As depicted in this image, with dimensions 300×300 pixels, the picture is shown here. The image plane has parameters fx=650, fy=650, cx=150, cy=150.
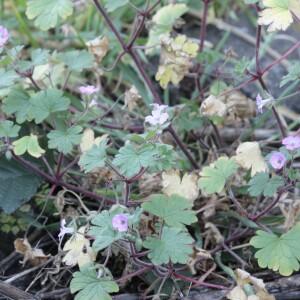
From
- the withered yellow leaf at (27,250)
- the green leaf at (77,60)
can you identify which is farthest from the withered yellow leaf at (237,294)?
the green leaf at (77,60)

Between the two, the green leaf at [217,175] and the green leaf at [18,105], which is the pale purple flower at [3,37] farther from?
the green leaf at [217,175]

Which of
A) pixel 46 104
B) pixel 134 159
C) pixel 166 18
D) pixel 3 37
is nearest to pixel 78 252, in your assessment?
pixel 134 159

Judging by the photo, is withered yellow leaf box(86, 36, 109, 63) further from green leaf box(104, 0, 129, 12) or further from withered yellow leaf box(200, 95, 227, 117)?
withered yellow leaf box(200, 95, 227, 117)

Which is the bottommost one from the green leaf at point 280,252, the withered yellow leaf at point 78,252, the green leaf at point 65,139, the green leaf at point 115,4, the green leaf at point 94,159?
the green leaf at point 280,252

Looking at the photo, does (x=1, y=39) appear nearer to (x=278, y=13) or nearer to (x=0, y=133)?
(x=0, y=133)

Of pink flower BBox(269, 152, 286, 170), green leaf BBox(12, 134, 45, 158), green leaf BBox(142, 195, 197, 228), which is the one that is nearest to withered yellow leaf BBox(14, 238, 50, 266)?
green leaf BBox(12, 134, 45, 158)

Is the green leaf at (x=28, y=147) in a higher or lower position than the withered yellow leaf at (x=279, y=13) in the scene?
lower
